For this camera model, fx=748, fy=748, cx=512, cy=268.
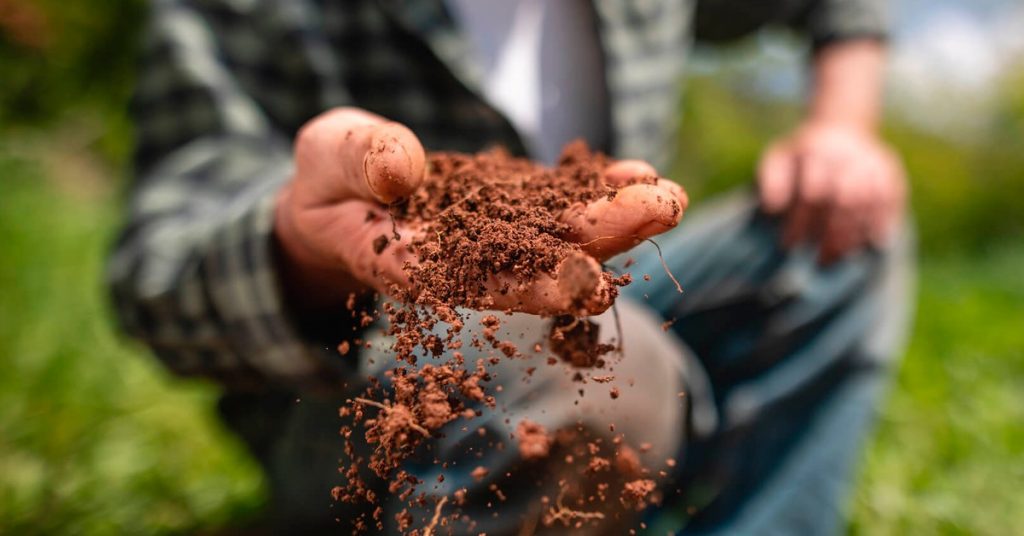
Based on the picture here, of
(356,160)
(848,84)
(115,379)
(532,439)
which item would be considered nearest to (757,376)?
(848,84)

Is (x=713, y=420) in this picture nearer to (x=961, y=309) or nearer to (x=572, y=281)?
(x=572, y=281)

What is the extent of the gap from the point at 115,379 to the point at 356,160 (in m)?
2.04

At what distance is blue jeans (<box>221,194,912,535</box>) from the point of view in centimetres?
109

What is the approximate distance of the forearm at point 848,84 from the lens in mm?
1708

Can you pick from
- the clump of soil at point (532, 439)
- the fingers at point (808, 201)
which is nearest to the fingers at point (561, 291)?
the clump of soil at point (532, 439)

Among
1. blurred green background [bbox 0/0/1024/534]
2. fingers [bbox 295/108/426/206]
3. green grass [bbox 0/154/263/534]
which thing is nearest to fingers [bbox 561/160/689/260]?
fingers [bbox 295/108/426/206]

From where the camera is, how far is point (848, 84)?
1766 mm

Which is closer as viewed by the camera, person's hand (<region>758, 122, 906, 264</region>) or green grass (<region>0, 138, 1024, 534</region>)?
person's hand (<region>758, 122, 906, 264</region>)

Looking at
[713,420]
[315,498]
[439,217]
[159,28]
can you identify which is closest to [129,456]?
[159,28]

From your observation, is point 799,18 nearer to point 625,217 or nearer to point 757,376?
point 757,376

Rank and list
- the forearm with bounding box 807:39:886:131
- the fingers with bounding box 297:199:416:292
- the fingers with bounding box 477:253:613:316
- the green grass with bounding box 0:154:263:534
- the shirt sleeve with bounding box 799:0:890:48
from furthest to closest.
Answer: the shirt sleeve with bounding box 799:0:890:48 → the forearm with bounding box 807:39:886:131 → the green grass with bounding box 0:154:263:534 → the fingers with bounding box 297:199:416:292 → the fingers with bounding box 477:253:613:316

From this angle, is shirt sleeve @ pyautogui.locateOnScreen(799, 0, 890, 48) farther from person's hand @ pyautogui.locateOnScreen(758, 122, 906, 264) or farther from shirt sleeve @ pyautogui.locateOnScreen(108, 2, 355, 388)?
shirt sleeve @ pyautogui.locateOnScreen(108, 2, 355, 388)

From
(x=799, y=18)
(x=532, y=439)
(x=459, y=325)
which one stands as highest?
(x=799, y=18)

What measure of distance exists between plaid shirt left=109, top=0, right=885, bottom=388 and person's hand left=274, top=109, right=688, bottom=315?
17 cm
